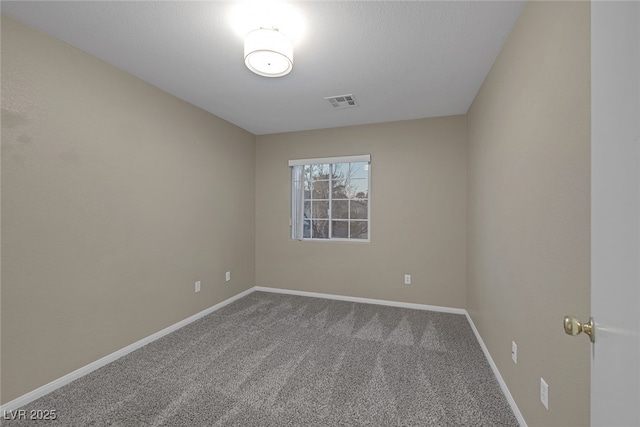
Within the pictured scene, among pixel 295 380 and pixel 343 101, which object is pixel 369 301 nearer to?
pixel 295 380

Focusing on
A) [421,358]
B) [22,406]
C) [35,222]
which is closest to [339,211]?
[421,358]

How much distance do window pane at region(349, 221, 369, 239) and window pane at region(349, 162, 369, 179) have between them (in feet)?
2.21

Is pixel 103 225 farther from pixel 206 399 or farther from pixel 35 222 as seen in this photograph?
pixel 206 399

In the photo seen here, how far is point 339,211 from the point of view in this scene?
4098 mm

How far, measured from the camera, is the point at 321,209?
422 cm

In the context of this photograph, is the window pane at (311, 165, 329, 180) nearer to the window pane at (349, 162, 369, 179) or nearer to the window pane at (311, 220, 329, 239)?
the window pane at (349, 162, 369, 179)

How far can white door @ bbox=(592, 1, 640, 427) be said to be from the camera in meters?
0.53

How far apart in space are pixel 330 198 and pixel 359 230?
655 mm

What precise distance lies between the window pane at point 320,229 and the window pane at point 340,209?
19cm

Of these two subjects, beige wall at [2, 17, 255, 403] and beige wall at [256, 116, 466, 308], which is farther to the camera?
beige wall at [256, 116, 466, 308]

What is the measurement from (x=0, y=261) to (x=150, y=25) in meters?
1.78

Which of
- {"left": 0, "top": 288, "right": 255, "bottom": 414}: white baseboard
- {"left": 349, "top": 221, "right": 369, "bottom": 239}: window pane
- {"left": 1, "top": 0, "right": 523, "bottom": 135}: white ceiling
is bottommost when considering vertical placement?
{"left": 0, "top": 288, "right": 255, "bottom": 414}: white baseboard

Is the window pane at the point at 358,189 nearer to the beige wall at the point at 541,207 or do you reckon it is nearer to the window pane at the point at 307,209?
the window pane at the point at 307,209

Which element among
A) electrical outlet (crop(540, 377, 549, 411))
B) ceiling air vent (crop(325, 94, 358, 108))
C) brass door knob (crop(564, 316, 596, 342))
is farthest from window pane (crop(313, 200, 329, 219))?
brass door knob (crop(564, 316, 596, 342))
